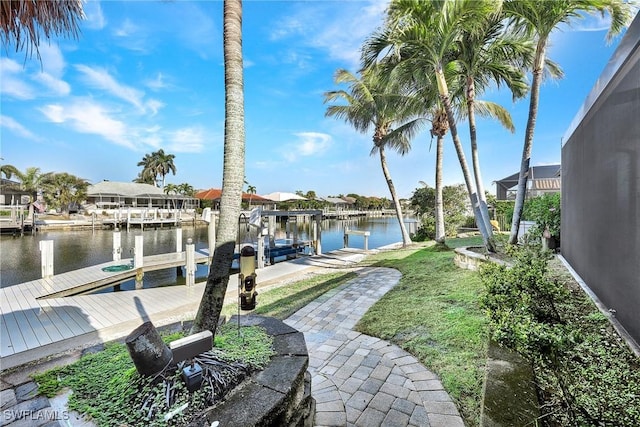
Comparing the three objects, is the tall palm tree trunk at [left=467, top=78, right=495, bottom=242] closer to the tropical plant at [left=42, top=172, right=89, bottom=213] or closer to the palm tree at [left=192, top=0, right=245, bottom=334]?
the palm tree at [left=192, top=0, right=245, bottom=334]

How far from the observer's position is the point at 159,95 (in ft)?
27.9

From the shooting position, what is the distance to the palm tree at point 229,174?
218 cm

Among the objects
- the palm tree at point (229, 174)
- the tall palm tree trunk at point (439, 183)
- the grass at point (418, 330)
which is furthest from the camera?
the tall palm tree trunk at point (439, 183)

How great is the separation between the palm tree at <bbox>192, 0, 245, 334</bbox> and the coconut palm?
4.00ft

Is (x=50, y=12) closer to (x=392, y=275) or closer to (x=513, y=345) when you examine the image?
(x=513, y=345)

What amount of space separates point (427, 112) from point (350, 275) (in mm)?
7621

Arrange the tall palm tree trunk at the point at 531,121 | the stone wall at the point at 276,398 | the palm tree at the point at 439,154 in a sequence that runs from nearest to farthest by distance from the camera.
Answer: the stone wall at the point at 276,398 < the tall palm tree trunk at the point at 531,121 < the palm tree at the point at 439,154

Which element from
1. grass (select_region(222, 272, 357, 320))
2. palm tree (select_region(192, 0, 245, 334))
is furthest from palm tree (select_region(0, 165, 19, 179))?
palm tree (select_region(192, 0, 245, 334))

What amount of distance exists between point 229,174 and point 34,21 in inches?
71.9

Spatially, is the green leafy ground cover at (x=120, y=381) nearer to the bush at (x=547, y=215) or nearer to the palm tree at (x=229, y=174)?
the palm tree at (x=229, y=174)

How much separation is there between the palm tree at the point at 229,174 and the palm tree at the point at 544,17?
571 cm

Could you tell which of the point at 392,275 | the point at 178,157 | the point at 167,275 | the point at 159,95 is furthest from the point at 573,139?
the point at 178,157

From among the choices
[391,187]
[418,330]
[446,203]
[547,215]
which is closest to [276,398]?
[418,330]

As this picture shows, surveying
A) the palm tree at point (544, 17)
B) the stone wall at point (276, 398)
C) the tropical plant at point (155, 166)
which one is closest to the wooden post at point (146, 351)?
the stone wall at point (276, 398)
